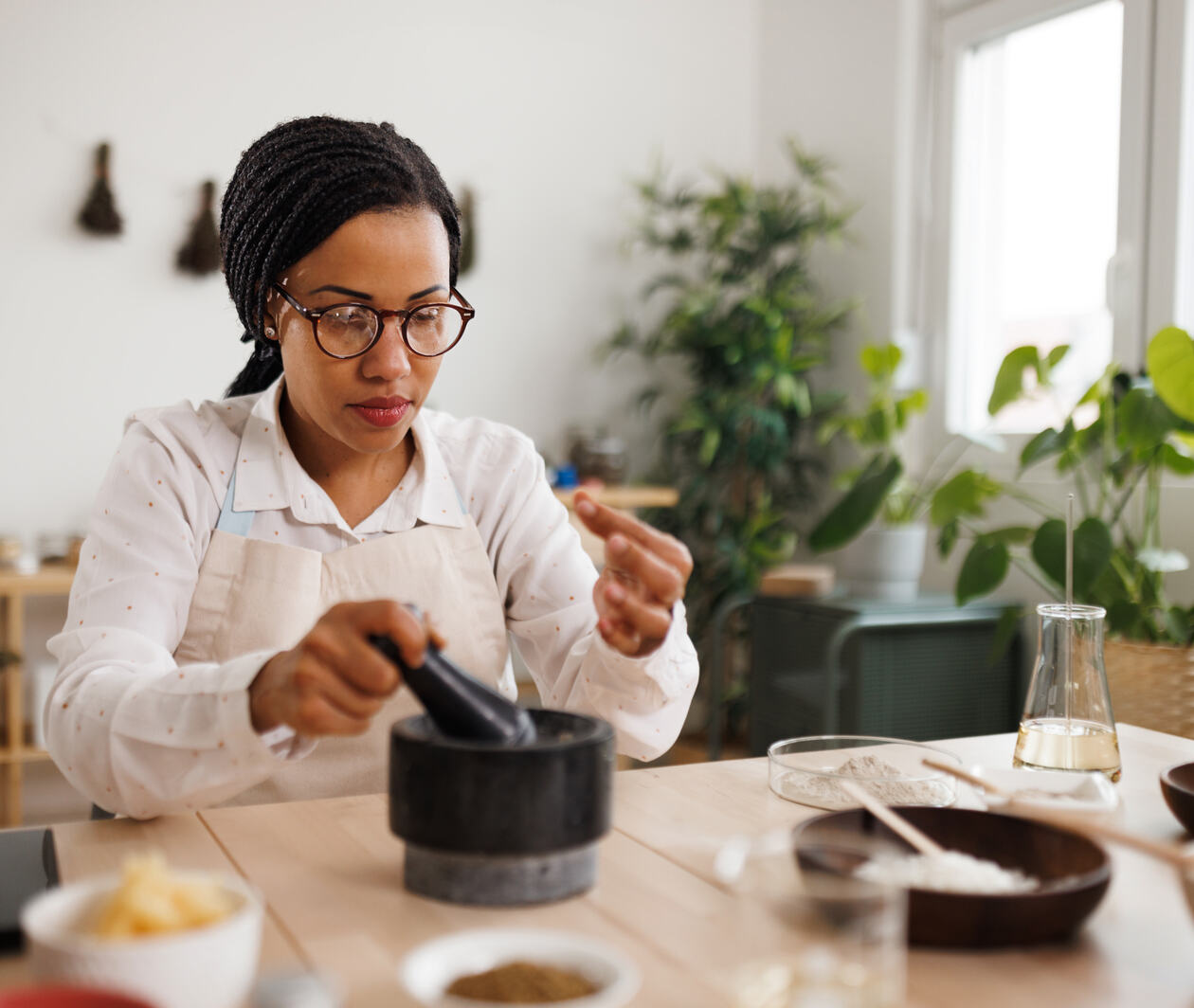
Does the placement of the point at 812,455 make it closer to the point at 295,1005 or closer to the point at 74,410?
the point at 74,410

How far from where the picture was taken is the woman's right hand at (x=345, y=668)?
76 centimetres

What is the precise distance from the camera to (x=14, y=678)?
283 centimetres

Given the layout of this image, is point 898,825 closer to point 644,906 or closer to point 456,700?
point 644,906

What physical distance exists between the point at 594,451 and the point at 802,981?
10.2 ft

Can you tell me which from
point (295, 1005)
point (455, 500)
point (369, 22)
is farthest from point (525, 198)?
point (295, 1005)

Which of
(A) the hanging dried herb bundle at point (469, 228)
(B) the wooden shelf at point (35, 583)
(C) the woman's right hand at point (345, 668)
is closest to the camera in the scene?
(C) the woman's right hand at point (345, 668)

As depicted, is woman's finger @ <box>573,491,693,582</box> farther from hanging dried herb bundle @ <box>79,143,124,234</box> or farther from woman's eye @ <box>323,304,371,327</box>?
hanging dried herb bundle @ <box>79,143,124,234</box>

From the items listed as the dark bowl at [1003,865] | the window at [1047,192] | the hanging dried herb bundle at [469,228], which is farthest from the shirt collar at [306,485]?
the hanging dried herb bundle at [469,228]

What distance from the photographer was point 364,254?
123 centimetres

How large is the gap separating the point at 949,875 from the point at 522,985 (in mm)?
276

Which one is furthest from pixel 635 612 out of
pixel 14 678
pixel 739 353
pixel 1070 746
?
pixel 739 353

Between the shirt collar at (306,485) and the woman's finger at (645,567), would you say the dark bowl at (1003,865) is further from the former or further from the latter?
the shirt collar at (306,485)

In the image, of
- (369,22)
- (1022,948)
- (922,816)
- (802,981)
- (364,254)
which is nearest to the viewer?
(802,981)

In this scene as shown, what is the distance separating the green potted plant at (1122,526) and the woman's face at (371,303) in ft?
4.11
